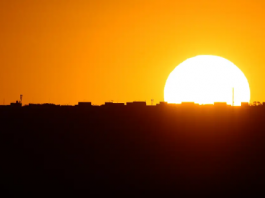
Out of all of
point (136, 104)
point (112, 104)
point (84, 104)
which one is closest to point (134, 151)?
point (136, 104)

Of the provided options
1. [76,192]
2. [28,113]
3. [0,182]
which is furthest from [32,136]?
[76,192]

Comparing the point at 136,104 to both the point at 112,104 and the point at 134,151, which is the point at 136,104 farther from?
the point at 134,151

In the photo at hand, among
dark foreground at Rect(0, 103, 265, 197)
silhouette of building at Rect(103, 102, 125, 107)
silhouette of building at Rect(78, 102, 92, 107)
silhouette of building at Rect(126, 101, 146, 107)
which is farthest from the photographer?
silhouette of building at Rect(78, 102, 92, 107)

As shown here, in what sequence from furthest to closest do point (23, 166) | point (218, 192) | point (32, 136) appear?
1. point (32, 136)
2. point (23, 166)
3. point (218, 192)

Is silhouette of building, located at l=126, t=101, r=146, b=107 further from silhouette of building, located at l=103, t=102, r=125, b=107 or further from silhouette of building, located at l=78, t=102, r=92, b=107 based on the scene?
silhouette of building, located at l=78, t=102, r=92, b=107

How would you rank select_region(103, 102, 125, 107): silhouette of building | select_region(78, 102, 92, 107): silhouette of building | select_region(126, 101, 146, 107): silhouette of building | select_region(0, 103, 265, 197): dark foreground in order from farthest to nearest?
select_region(78, 102, 92, 107): silhouette of building
select_region(103, 102, 125, 107): silhouette of building
select_region(126, 101, 146, 107): silhouette of building
select_region(0, 103, 265, 197): dark foreground

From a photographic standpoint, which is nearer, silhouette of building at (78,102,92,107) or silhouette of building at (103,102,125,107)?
silhouette of building at (103,102,125,107)

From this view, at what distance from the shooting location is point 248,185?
49688 mm

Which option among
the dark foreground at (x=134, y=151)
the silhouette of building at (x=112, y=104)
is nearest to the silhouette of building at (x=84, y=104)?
the dark foreground at (x=134, y=151)

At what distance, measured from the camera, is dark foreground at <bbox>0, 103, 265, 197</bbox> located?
50.2 meters

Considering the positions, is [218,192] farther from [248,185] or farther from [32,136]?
[32,136]

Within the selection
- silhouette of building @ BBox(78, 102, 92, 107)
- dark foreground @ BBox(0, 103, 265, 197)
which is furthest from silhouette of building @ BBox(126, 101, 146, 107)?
silhouette of building @ BBox(78, 102, 92, 107)

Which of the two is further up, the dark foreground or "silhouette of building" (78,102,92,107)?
"silhouette of building" (78,102,92,107)

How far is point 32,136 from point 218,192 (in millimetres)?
18894
